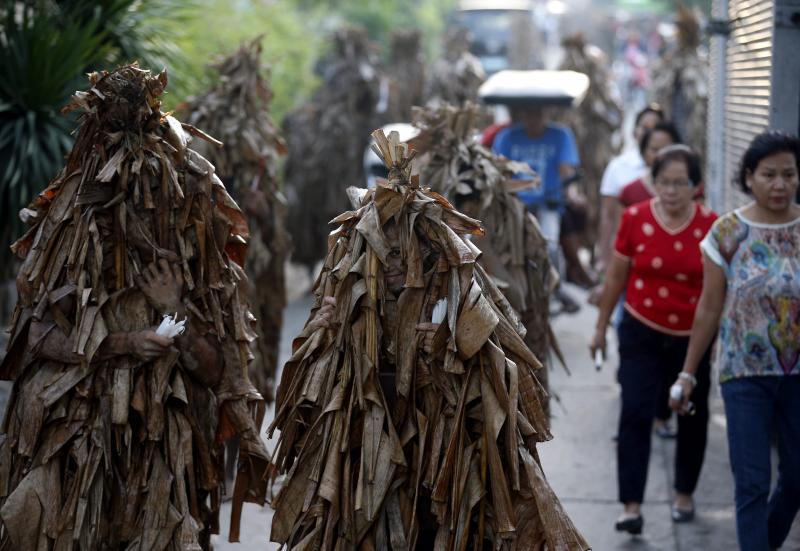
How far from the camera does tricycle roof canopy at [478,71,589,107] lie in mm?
8883

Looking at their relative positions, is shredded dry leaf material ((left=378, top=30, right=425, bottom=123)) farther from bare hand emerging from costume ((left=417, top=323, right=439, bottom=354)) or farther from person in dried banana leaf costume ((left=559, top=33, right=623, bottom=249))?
bare hand emerging from costume ((left=417, top=323, right=439, bottom=354))

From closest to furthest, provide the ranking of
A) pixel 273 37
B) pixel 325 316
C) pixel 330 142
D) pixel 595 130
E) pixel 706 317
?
1. pixel 325 316
2. pixel 706 317
3. pixel 330 142
4. pixel 595 130
5. pixel 273 37

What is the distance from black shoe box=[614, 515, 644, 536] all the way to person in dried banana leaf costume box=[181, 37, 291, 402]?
2099mm

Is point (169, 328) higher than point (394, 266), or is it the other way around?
point (394, 266)

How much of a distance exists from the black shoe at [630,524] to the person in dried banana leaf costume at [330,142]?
22.9ft

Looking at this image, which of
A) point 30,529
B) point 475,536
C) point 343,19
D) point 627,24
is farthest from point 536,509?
point 627,24

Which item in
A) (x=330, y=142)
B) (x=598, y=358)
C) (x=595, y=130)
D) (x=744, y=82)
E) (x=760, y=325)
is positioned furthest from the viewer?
(x=595, y=130)

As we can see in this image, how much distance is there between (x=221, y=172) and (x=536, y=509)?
3.49 m

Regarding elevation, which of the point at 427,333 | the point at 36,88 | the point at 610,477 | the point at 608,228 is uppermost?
the point at 36,88

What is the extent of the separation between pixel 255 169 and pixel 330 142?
230 inches

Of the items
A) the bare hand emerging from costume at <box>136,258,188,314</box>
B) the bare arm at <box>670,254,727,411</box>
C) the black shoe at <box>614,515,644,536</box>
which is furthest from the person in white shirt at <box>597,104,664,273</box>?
the bare hand emerging from costume at <box>136,258,188,314</box>

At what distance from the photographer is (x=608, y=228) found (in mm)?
8469

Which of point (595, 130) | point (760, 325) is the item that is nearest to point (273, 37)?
point (595, 130)

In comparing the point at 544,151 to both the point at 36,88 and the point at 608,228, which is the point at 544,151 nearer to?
the point at 608,228
